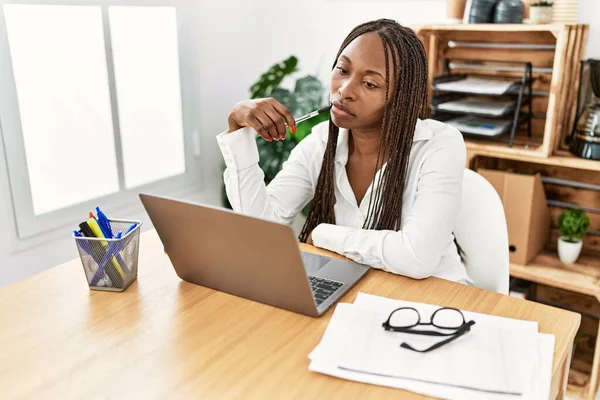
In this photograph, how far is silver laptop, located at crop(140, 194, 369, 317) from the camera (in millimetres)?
856

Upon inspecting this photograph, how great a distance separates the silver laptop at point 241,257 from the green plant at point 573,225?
112cm

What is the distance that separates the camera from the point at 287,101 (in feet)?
7.80

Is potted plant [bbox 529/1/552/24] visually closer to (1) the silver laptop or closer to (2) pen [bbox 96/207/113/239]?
(1) the silver laptop

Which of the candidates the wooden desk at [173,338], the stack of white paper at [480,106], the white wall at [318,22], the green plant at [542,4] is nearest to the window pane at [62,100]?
the white wall at [318,22]

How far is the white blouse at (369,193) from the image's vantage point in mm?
1104

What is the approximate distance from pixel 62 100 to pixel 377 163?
4.23ft

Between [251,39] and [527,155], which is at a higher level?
[251,39]

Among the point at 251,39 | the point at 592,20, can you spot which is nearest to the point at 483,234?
the point at 592,20

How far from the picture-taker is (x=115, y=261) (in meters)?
1.01

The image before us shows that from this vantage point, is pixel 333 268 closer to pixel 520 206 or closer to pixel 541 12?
pixel 520 206

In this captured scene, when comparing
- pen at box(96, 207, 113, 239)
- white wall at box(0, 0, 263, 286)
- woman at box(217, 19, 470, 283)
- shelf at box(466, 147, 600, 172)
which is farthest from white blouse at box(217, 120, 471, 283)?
white wall at box(0, 0, 263, 286)

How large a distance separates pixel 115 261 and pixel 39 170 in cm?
117

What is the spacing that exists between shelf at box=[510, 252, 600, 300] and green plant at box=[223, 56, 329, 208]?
1.04 metres

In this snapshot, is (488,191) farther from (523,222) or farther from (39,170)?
(39,170)
